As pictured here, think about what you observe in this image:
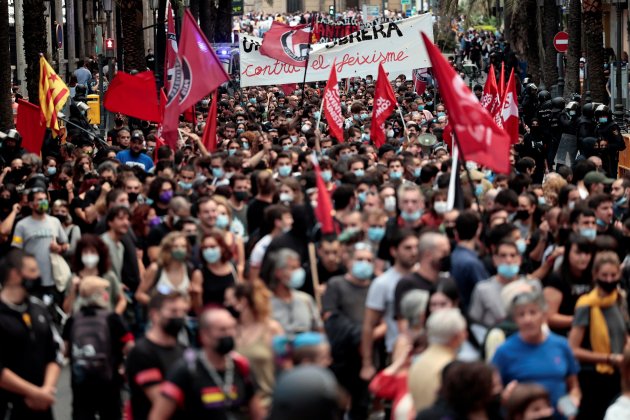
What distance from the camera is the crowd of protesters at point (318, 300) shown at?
702cm

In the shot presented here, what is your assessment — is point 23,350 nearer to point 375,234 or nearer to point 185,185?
point 375,234

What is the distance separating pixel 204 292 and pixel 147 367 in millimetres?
2497

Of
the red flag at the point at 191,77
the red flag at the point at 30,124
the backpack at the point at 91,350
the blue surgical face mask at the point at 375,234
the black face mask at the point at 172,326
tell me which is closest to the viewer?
the black face mask at the point at 172,326

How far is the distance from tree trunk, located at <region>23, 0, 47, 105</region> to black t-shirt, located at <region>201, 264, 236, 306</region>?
55.8 ft

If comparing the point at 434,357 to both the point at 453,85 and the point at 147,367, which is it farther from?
the point at 453,85

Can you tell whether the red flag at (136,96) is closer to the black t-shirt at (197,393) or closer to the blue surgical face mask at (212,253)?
the blue surgical face mask at (212,253)

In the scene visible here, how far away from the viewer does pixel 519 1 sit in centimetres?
4309

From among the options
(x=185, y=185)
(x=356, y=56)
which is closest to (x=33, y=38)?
(x=356, y=56)

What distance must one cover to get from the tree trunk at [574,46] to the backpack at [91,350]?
2662 cm

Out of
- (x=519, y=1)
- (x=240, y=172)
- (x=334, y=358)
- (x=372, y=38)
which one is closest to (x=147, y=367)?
(x=334, y=358)

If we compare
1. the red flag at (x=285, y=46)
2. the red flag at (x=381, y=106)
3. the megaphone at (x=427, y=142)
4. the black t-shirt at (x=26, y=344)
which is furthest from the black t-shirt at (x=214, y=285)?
the red flag at (x=285, y=46)

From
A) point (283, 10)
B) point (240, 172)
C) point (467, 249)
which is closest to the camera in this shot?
point (467, 249)

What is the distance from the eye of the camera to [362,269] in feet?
30.6

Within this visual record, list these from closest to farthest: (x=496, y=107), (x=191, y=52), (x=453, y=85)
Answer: (x=453, y=85)
(x=191, y=52)
(x=496, y=107)
